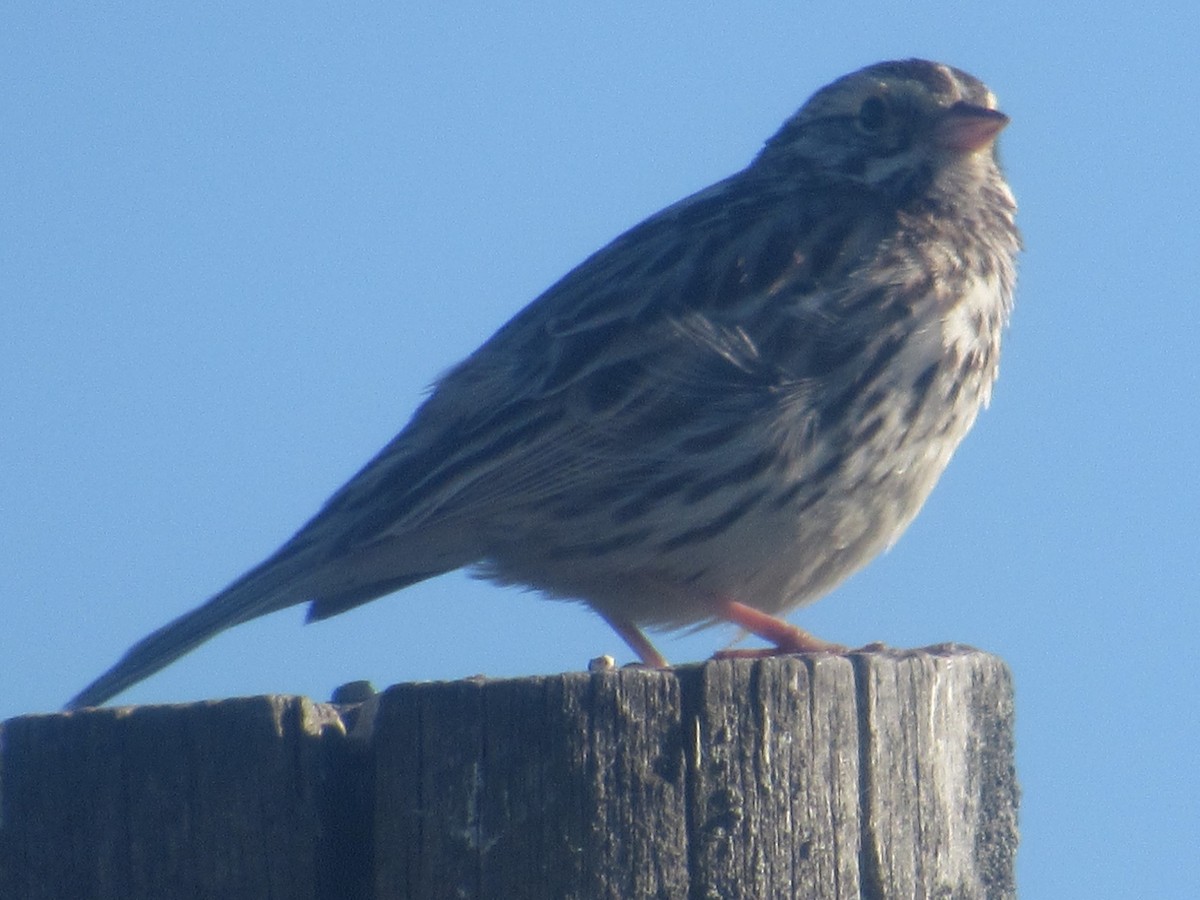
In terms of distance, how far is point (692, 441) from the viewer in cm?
696

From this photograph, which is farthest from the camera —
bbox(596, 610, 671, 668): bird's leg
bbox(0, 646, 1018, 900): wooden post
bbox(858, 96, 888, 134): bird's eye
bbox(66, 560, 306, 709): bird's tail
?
bbox(858, 96, 888, 134): bird's eye

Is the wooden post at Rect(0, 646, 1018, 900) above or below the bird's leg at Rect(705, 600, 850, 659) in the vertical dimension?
below

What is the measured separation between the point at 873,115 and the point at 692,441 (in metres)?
2.09

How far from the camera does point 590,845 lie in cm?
377

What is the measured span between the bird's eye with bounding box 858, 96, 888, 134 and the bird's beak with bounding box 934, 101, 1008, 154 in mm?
268

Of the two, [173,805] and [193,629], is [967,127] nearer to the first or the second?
[193,629]

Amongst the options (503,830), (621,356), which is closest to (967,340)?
(621,356)

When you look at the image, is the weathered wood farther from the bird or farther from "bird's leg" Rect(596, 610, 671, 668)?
"bird's leg" Rect(596, 610, 671, 668)

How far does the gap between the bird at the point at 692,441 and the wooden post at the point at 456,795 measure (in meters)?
2.70

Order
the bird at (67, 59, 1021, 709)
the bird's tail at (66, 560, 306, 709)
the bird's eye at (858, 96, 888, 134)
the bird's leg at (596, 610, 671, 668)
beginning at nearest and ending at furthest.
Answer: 1. the bird's tail at (66, 560, 306, 709)
2. the bird at (67, 59, 1021, 709)
3. the bird's leg at (596, 610, 671, 668)
4. the bird's eye at (858, 96, 888, 134)

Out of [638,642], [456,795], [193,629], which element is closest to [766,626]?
[638,642]

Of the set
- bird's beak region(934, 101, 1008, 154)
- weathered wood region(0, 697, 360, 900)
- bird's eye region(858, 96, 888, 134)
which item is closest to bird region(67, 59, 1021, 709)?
bird's beak region(934, 101, 1008, 154)

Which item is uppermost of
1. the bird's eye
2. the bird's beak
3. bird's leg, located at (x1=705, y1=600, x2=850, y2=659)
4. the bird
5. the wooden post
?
the bird's eye

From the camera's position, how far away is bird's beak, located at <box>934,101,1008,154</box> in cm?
787
